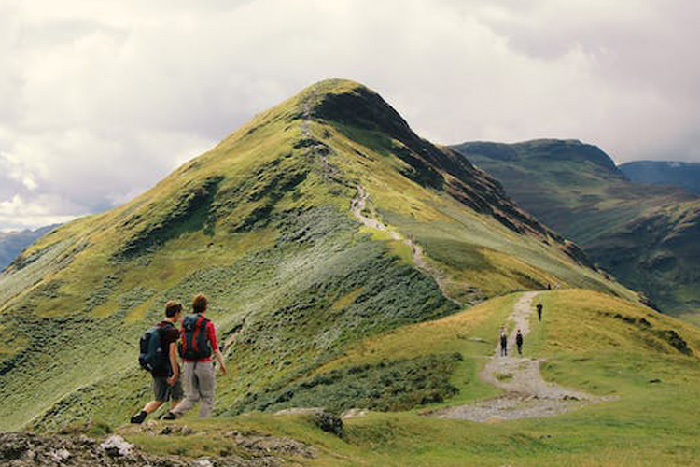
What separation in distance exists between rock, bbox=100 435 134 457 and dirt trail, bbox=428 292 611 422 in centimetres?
2081

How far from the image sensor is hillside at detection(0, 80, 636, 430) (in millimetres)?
66062

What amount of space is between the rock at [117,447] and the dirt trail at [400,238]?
52224 millimetres

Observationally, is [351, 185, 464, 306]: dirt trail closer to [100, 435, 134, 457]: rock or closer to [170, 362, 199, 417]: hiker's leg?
[170, 362, 199, 417]: hiker's leg

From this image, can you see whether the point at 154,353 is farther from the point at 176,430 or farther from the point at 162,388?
the point at 176,430

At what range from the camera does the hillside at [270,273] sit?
6606 cm

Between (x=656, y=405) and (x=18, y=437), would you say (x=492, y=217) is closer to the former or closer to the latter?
(x=656, y=405)

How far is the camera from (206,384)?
1798 cm

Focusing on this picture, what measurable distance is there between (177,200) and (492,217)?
10091 cm

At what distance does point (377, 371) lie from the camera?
45.5 metres

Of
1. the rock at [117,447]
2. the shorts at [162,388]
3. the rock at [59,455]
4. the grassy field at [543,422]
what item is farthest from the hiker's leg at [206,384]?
the rock at [59,455]

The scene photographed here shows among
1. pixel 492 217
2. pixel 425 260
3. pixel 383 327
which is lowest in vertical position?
pixel 383 327

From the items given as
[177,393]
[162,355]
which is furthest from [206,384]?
[162,355]

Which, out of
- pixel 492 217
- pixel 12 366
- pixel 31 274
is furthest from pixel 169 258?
pixel 492 217

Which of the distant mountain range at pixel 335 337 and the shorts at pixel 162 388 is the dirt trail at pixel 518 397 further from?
the shorts at pixel 162 388
